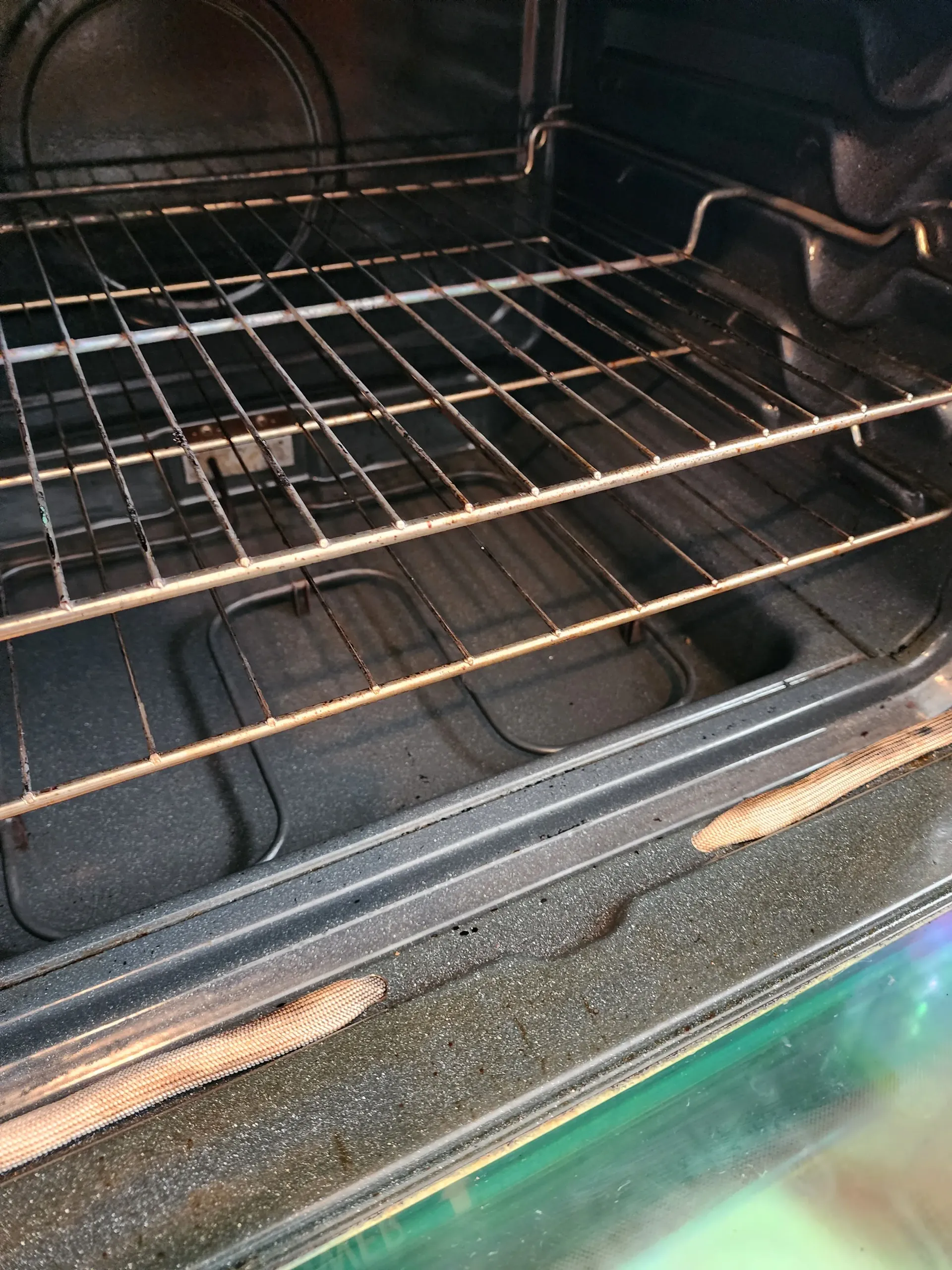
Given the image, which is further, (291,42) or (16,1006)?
(291,42)

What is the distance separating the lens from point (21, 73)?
33.0 inches

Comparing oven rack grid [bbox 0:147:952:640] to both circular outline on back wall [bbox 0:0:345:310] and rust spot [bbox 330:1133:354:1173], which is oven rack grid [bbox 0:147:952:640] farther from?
rust spot [bbox 330:1133:354:1173]

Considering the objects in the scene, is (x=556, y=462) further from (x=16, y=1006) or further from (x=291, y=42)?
(x=16, y=1006)

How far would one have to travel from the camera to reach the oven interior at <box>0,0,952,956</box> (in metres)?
0.81

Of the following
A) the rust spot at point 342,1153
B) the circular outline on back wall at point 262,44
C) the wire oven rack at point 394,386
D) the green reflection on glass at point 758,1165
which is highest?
the circular outline on back wall at point 262,44

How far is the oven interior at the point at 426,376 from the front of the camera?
81 cm

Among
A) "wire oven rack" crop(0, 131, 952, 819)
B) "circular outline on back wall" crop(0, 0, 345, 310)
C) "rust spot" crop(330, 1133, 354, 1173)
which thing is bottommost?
"rust spot" crop(330, 1133, 354, 1173)

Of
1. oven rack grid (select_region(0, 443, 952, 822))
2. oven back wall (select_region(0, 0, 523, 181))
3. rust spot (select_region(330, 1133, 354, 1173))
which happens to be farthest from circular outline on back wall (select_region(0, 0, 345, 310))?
rust spot (select_region(330, 1133, 354, 1173))

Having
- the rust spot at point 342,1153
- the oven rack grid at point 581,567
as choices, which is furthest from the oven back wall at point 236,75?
the rust spot at point 342,1153

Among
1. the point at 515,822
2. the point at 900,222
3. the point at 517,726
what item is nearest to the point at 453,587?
the point at 517,726

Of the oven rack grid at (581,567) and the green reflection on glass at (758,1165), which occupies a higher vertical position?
the oven rack grid at (581,567)

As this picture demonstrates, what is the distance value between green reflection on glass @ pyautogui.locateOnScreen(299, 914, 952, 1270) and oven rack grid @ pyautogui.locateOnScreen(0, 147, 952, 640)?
0.48m

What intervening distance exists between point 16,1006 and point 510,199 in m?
1.05

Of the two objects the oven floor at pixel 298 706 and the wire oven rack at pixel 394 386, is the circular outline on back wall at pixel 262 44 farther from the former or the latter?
the oven floor at pixel 298 706
